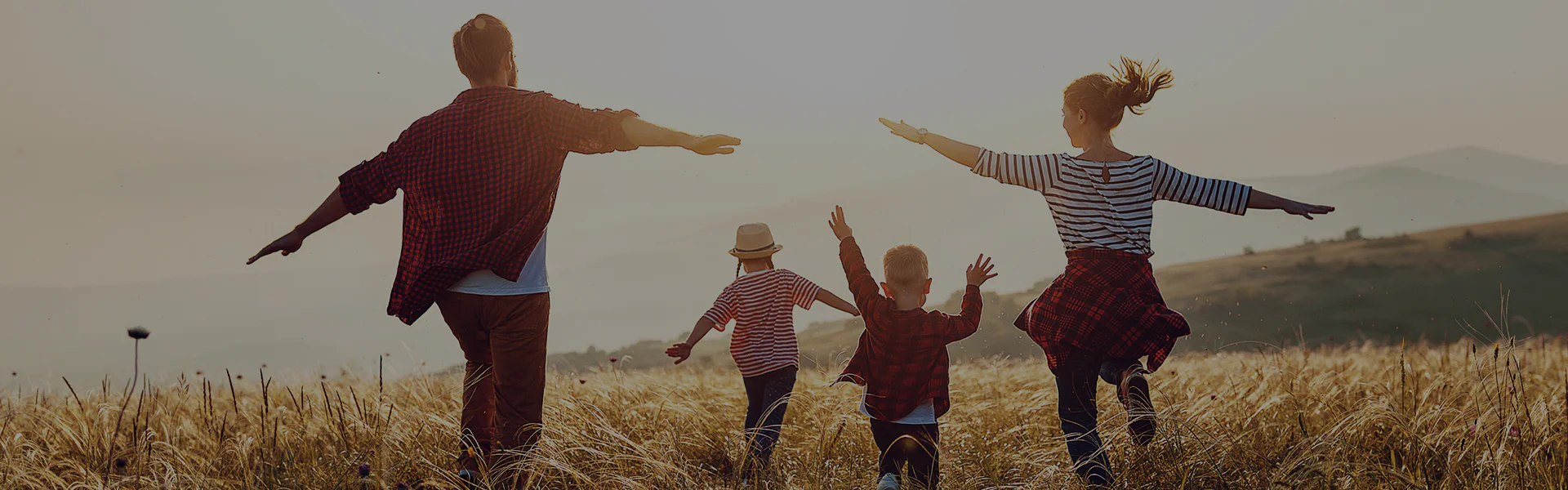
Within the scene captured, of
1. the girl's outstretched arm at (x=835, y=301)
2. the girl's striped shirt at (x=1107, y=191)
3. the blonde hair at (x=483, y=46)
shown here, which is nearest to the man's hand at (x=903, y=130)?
the girl's striped shirt at (x=1107, y=191)

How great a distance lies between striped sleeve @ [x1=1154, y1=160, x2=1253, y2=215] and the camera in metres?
4.59

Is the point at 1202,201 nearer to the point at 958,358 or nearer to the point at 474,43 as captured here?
the point at 474,43

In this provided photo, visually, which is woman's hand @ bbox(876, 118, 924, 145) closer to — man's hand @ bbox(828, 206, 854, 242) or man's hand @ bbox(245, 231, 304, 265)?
man's hand @ bbox(828, 206, 854, 242)

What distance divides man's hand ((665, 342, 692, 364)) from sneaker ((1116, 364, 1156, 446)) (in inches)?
79.8

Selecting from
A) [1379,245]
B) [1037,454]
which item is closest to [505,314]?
[1037,454]

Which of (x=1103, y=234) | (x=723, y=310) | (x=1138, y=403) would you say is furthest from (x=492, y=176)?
(x=1138, y=403)

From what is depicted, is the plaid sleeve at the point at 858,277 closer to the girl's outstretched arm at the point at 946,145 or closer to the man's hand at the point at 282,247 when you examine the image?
the girl's outstretched arm at the point at 946,145

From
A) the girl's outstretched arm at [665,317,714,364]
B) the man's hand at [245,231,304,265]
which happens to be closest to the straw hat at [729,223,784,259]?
the girl's outstretched arm at [665,317,714,364]

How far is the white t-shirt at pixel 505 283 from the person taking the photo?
14.5 ft

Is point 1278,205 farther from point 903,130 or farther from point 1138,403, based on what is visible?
point 903,130

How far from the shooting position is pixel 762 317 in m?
5.70

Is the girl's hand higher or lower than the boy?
higher

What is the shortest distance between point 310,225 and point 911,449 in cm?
288

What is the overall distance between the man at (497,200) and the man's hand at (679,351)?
0.76 m
